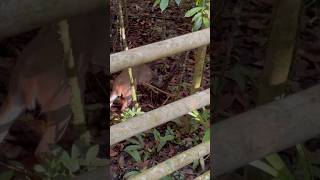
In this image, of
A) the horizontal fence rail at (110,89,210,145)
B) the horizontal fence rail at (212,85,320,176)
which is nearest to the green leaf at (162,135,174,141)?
the horizontal fence rail at (110,89,210,145)

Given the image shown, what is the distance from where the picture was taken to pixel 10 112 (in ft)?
2.65

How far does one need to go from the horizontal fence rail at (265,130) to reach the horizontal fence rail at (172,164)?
0.26 m

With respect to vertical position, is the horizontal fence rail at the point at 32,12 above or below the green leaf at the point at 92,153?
above

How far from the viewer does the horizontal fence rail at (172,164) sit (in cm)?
108

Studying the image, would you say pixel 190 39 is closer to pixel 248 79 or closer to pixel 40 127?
pixel 248 79

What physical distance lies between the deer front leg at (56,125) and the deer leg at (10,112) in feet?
0.24

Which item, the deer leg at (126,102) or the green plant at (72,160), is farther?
the deer leg at (126,102)

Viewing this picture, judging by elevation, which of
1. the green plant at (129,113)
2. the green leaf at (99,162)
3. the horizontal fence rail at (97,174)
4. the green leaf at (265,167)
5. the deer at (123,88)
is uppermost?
the green leaf at (99,162)

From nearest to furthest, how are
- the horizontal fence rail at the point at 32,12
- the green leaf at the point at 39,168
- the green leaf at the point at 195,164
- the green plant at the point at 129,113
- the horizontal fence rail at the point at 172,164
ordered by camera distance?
the horizontal fence rail at the point at 32,12 → the green leaf at the point at 39,168 → the horizontal fence rail at the point at 172,164 → the green leaf at the point at 195,164 → the green plant at the point at 129,113

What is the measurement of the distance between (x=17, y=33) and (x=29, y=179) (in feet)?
1.15

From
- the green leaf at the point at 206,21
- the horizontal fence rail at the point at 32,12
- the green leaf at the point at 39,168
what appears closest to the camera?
the horizontal fence rail at the point at 32,12

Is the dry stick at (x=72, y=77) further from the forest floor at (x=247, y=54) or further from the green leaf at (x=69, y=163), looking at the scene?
the forest floor at (x=247, y=54)

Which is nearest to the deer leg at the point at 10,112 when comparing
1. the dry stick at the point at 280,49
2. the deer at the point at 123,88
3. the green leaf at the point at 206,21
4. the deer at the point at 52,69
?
the deer at the point at 52,69

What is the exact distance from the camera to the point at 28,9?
0.54 metres
